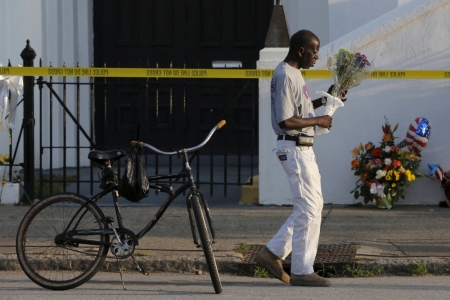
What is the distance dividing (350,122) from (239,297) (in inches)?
158

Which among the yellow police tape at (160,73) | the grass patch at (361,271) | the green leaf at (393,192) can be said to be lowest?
the grass patch at (361,271)

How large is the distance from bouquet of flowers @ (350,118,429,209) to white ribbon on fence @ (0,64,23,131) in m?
3.95

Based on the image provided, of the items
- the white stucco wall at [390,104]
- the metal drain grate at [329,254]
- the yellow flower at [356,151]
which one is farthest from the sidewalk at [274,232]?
the yellow flower at [356,151]

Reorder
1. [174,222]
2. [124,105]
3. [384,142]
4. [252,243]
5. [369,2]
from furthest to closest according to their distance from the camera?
[124,105] → [369,2] → [384,142] → [174,222] → [252,243]

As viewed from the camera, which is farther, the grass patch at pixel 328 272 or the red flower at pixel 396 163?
the red flower at pixel 396 163

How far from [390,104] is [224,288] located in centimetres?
397

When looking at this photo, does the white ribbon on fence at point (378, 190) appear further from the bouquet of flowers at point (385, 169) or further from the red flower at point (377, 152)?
the red flower at point (377, 152)

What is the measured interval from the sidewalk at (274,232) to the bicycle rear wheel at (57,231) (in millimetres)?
683

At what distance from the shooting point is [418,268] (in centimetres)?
684

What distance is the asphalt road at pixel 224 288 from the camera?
19.8 ft

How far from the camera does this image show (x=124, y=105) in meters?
12.6

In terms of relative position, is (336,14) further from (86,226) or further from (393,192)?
(86,226)

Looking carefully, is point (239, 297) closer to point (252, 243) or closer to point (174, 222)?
point (252, 243)

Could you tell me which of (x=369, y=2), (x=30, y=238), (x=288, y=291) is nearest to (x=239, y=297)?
(x=288, y=291)
